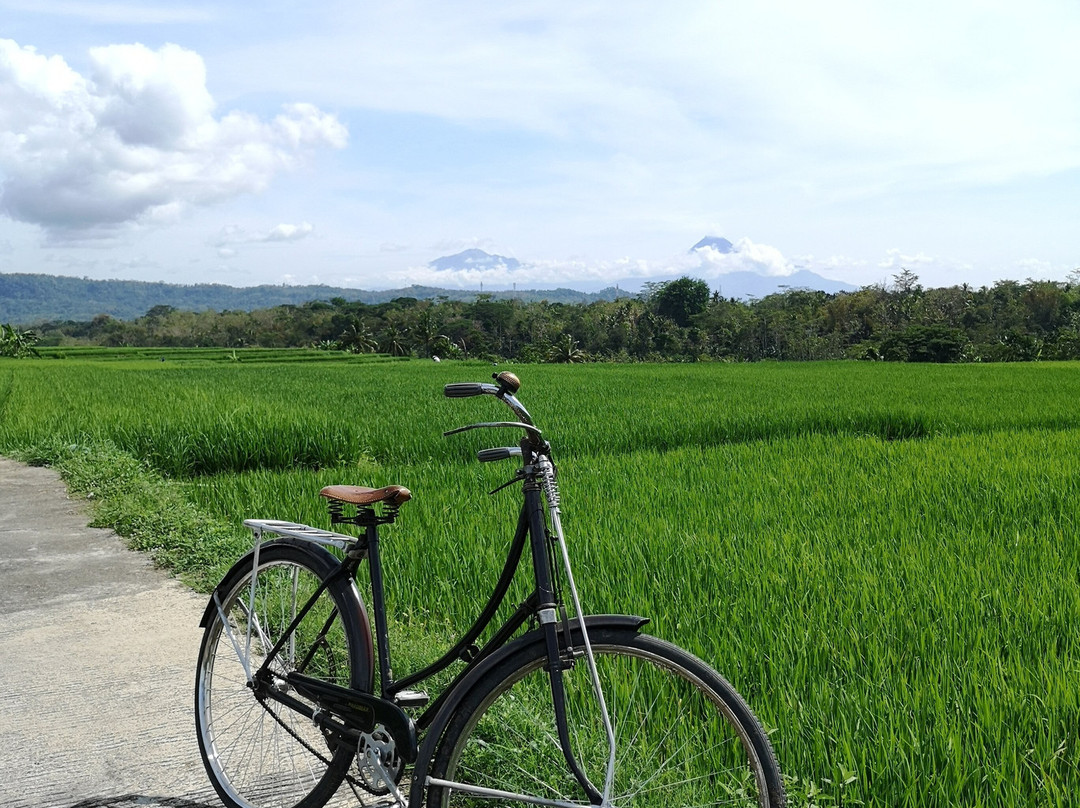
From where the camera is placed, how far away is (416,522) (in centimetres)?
554

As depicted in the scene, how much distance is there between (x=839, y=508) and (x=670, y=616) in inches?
110

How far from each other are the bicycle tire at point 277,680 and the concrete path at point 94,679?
4.7 inches

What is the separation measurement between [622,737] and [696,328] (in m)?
60.4

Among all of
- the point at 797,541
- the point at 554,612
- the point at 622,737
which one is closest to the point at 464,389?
the point at 554,612

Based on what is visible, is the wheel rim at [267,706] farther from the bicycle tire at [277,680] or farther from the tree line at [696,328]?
the tree line at [696,328]

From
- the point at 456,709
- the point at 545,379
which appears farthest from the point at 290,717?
the point at 545,379

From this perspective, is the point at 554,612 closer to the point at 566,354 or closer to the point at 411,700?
the point at 411,700

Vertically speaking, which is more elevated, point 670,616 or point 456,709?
point 456,709

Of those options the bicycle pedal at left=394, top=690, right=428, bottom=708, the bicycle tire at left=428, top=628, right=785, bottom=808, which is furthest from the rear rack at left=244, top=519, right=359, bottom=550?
the bicycle tire at left=428, top=628, right=785, bottom=808

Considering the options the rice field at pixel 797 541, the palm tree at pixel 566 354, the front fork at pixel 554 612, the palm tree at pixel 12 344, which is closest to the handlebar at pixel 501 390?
the front fork at pixel 554 612

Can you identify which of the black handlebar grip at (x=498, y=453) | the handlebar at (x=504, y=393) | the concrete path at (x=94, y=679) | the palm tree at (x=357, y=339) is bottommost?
the concrete path at (x=94, y=679)

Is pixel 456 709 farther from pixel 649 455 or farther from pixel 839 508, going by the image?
pixel 649 455

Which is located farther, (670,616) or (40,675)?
(670,616)

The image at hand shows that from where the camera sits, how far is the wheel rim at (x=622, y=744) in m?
1.82
